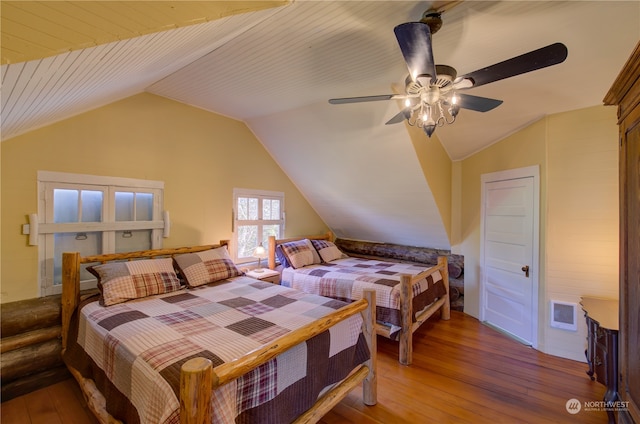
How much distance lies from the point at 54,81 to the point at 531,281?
4167 mm

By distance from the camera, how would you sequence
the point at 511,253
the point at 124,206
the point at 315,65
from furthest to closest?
1. the point at 511,253
2. the point at 124,206
3. the point at 315,65

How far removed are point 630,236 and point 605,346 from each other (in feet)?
3.83

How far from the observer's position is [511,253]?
3307 millimetres

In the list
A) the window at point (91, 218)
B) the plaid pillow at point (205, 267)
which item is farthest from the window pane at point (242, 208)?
the window at point (91, 218)

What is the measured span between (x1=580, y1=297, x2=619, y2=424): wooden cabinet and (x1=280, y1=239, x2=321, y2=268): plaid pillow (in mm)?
2914

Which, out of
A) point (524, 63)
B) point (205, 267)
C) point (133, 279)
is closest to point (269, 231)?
point (205, 267)

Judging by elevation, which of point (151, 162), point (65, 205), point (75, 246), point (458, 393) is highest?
point (151, 162)

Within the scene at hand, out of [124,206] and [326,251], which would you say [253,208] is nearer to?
[326,251]

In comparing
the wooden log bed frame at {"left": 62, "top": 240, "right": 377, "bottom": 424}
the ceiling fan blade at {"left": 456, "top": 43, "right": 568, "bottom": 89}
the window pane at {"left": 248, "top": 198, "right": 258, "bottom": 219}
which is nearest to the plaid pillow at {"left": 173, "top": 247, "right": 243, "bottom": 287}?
the wooden log bed frame at {"left": 62, "top": 240, "right": 377, "bottom": 424}

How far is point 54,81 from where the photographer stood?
4.25ft

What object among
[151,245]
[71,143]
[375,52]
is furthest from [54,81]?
[151,245]

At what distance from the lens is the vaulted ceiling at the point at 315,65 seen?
0.89 m

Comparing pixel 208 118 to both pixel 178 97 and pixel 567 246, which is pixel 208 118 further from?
pixel 567 246

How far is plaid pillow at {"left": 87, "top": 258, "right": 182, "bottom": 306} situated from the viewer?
228 cm
